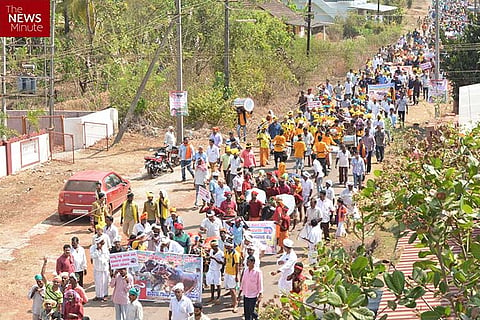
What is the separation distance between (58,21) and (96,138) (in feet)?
84.1

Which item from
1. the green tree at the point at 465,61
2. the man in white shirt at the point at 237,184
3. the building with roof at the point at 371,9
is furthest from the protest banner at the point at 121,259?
the building with roof at the point at 371,9

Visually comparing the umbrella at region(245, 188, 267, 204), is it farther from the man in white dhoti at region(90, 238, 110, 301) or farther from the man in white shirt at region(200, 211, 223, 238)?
the man in white dhoti at region(90, 238, 110, 301)

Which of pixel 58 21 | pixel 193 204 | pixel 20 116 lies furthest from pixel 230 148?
pixel 58 21

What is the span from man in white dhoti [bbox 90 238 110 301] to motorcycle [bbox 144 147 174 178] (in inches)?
419

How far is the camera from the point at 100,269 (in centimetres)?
1586

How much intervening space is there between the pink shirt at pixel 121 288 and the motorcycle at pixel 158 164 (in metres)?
12.2

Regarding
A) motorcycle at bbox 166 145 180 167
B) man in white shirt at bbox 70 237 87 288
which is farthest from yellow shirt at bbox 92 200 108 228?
motorcycle at bbox 166 145 180 167

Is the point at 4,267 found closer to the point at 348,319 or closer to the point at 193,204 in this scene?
the point at 193,204

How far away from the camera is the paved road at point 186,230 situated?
15.2 m

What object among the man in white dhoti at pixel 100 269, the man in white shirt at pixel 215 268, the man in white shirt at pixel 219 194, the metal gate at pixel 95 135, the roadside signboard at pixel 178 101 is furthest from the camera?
the metal gate at pixel 95 135

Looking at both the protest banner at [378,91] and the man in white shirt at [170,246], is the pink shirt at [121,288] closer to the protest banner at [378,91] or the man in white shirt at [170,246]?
the man in white shirt at [170,246]

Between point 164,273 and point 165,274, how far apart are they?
0.03 metres

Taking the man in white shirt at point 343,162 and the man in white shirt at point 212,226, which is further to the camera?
the man in white shirt at point 343,162

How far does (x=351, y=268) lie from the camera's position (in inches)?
265
